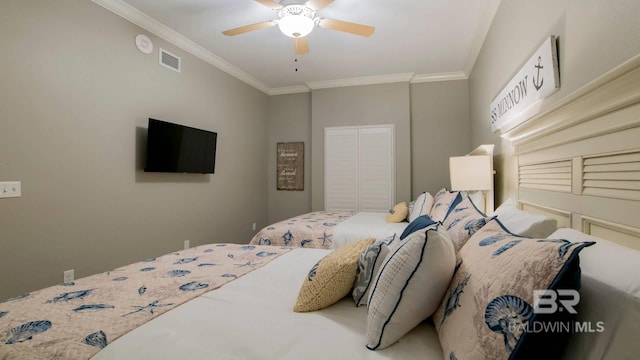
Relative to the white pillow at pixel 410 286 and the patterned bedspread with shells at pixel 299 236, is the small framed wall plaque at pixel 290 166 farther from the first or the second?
the white pillow at pixel 410 286

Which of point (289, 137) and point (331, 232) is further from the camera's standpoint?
point (289, 137)

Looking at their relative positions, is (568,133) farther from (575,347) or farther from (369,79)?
(369,79)

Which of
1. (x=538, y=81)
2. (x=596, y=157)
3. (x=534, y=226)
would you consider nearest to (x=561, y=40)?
(x=538, y=81)

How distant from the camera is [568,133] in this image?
1.15m

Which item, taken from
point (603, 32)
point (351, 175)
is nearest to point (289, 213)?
point (351, 175)

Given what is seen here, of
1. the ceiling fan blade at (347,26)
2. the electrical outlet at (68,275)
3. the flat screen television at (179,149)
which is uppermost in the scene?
the ceiling fan blade at (347,26)

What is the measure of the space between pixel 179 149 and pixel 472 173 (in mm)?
2910

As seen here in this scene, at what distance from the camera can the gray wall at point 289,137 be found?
495 centimetres

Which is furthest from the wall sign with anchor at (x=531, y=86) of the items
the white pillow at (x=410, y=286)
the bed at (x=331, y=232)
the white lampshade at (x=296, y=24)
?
the white lampshade at (x=296, y=24)

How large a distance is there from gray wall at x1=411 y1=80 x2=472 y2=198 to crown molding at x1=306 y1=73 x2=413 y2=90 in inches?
11.0

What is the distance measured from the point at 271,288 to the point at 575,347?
3.53ft

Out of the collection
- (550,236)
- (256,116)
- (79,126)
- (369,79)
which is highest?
(369,79)

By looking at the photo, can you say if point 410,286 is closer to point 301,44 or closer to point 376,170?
point 301,44

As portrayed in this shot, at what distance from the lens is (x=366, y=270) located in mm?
1174
